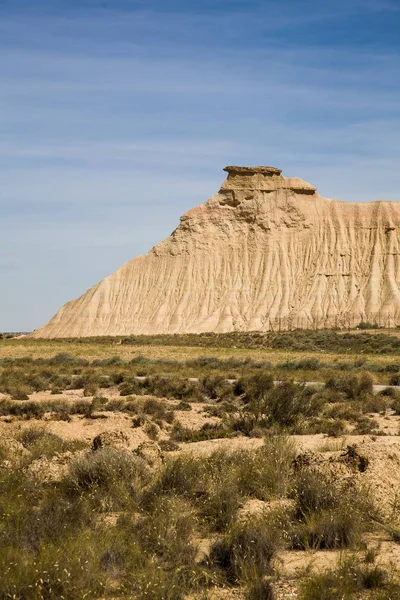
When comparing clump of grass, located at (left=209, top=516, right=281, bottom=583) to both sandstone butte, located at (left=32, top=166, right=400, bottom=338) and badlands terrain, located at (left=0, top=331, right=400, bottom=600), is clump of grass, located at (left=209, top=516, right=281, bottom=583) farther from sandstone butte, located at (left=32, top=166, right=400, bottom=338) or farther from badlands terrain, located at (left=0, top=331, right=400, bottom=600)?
sandstone butte, located at (left=32, top=166, right=400, bottom=338)

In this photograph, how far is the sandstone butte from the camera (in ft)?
270

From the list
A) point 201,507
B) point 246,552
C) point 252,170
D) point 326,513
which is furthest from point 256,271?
point 246,552

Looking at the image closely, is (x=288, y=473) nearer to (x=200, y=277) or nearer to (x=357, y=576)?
(x=357, y=576)

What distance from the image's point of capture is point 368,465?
10.8 m

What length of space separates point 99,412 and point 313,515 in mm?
10762

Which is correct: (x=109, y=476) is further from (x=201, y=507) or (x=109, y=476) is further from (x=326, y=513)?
(x=326, y=513)

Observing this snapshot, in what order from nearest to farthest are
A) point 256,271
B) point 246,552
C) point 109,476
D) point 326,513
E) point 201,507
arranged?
1. point 246,552
2. point 326,513
3. point 201,507
4. point 109,476
5. point 256,271

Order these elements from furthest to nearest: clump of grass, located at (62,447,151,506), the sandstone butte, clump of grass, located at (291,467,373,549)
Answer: the sandstone butte, clump of grass, located at (62,447,151,506), clump of grass, located at (291,467,373,549)

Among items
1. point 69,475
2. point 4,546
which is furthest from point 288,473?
point 4,546

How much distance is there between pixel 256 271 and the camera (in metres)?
87.1

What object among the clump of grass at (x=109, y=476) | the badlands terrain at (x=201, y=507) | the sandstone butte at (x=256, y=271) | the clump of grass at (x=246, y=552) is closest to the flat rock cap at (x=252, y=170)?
the sandstone butte at (x=256, y=271)

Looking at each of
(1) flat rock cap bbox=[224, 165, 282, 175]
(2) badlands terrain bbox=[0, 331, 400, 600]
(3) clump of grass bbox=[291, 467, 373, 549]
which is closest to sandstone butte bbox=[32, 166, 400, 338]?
(1) flat rock cap bbox=[224, 165, 282, 175]

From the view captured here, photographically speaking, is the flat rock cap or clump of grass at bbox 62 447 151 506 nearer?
clump of grass at bbox 62 447 151 506

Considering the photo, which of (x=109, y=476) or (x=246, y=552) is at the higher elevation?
(x=109, y=476)
